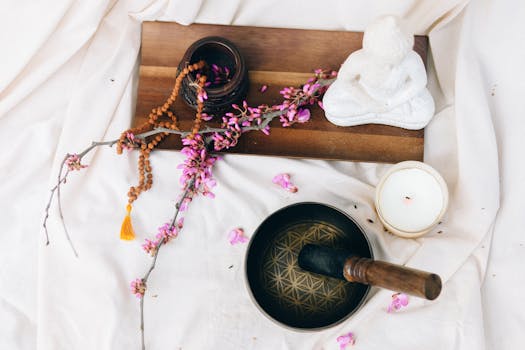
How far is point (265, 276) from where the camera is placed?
902mm

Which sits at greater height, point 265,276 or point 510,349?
point 265,276

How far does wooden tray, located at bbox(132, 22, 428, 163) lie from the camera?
0.94 meters

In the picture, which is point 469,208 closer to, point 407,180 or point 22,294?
point 407,180

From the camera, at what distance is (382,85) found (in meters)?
0.78

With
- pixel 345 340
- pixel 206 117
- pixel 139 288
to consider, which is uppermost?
pixel 206 117

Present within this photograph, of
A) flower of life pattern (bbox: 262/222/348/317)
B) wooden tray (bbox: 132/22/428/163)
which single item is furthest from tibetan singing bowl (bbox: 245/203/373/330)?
wooden tray (bbox: 132/22/428/163)

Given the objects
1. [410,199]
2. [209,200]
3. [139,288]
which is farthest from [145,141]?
[410,199]

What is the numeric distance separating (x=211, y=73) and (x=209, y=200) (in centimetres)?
22

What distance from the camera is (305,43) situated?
969 millimetres

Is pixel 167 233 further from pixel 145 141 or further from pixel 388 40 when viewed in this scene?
pixel 388 40

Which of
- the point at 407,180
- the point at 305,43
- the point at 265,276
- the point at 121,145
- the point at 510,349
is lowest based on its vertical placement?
the point at 510,349

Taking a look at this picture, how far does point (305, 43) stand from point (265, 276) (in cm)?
42

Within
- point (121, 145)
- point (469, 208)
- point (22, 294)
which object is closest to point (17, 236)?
point (22, 294)

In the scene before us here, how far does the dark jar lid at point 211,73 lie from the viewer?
874 millimetres
